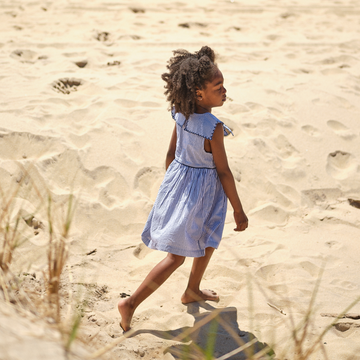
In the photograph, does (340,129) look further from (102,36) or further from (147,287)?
(102,36)

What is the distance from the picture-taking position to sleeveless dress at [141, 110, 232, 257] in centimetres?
213

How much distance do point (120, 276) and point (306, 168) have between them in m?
2.01

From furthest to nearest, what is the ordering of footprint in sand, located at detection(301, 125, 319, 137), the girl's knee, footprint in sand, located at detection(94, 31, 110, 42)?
footprint in sand, located at detection(94, 31, 110, 42), footprint in sand, located at detection(301, 125, 319, 137), the girl's knee

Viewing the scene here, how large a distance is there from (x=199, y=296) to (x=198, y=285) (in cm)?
7

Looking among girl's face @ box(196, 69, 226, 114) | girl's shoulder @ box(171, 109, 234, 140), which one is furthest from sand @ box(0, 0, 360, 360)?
girl's face @ box(196, 69, 226, 114)

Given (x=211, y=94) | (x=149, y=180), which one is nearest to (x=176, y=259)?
(x=211, y=94)

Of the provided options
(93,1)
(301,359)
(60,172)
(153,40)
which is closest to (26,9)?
(93,1)

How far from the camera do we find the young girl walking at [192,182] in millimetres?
2096

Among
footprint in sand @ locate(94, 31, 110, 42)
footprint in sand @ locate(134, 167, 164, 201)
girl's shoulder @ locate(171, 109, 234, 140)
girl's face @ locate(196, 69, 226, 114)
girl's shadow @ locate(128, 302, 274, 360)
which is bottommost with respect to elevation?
girl's shadow @ locate(128, 302, 274, 360)

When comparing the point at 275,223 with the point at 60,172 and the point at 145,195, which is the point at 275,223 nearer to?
the point at 145,195

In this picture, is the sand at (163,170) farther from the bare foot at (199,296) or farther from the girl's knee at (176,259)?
the girl's knee at (176,259)

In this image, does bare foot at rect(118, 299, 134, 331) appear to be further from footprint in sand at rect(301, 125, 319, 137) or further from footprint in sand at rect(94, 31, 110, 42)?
footprint in sand at rect(94, 31, 110, 42)

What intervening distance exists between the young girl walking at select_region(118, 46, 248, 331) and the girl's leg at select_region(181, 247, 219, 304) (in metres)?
0.07

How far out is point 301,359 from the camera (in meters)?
1.30
